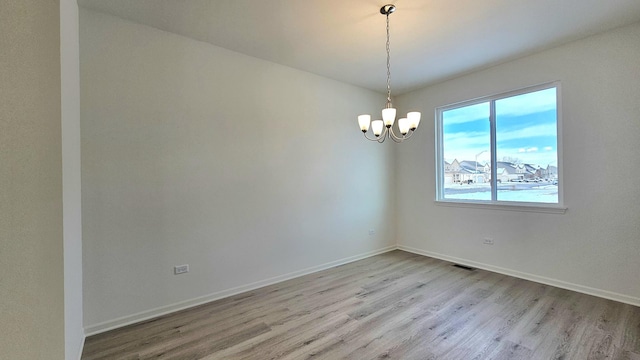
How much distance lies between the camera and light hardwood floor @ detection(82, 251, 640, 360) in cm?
209

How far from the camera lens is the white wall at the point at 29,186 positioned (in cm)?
87

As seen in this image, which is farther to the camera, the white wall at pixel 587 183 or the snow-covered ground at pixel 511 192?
the snow-covered ground at pixel 511 192

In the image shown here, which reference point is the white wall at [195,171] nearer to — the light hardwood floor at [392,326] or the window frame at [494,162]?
the light hardwood floor at [392,326]

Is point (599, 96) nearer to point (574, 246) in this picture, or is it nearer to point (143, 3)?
point (574, 246)

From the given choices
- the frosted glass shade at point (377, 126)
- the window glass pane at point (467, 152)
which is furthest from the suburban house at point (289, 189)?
the frosted glass shade at point (377, 126)

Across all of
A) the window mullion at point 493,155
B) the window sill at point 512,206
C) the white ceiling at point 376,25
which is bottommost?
the window sill at point 512,206

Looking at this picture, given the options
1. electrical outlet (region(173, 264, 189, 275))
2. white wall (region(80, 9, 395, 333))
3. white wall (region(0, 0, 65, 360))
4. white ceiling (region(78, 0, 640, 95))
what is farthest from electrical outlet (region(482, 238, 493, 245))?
→ white wall (region(0, 0, 65, 360))

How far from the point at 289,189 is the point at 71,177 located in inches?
88.8

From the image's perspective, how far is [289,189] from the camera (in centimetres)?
368

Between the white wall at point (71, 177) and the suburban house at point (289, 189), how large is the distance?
0.03m

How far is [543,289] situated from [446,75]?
3170 mm

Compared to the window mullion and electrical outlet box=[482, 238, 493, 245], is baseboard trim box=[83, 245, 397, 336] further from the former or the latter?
the window mullion

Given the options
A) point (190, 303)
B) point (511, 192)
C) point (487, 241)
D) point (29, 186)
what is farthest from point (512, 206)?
point (29, 186)

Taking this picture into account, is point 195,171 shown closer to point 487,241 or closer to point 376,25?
point 376,25
